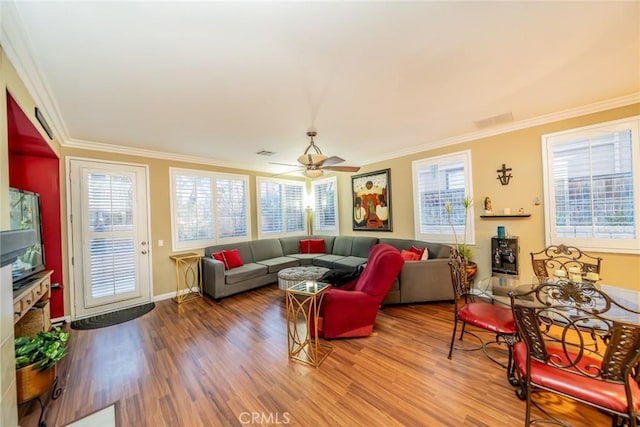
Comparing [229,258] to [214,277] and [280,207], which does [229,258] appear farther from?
[280,207]

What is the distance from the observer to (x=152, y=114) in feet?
9.12

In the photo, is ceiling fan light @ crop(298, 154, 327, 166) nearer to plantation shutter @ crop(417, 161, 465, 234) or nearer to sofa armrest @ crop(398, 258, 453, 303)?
sofa armrest @ crop(398, 258, 453, 303)

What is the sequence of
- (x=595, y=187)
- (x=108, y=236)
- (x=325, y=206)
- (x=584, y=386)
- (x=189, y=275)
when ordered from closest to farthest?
1. (x=584, y=386)
2. (x=595, y=187)
3. (x=108, y=236)
4. (x=189, y=275)
5. (x=325, y=206)

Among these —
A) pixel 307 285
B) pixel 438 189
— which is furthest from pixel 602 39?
pixel 307 285

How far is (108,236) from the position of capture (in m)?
3.73

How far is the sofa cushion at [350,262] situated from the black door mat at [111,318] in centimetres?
335

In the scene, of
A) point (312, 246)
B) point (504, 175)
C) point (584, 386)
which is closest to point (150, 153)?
point (312, 246)

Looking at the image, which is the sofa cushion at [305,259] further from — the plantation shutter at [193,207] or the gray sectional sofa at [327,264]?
the plantation shutter at [193,207]

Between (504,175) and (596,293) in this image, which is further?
(504,175)

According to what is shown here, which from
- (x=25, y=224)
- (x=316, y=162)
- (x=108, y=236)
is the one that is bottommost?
(x=108, y=236)

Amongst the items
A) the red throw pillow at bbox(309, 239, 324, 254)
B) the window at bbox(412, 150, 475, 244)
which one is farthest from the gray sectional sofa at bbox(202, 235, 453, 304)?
the window at bbox(412, 150, 475, 244)

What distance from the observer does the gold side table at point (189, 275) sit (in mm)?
4301

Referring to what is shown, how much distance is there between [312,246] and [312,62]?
178 inches

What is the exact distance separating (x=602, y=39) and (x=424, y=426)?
10.4 ft
